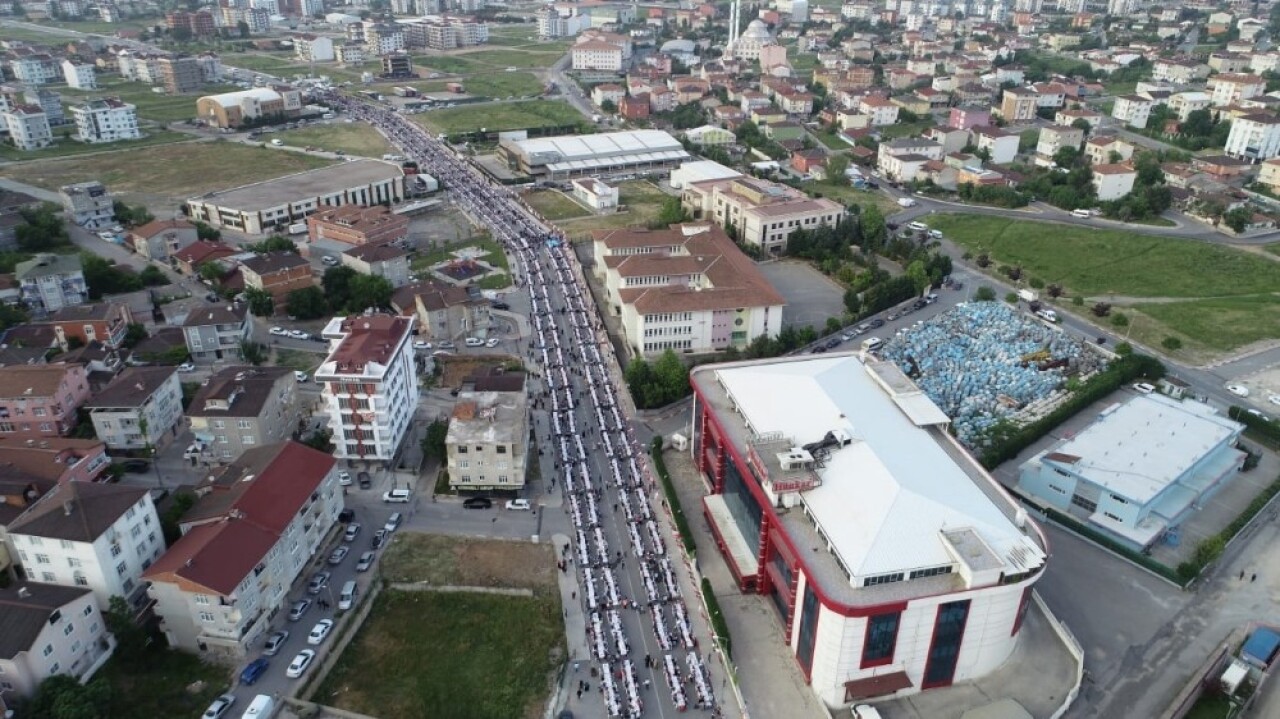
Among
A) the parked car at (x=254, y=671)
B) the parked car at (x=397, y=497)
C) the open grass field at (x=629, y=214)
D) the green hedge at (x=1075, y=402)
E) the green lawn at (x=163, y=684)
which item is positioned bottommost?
the green lawn at (x=163, y=684)

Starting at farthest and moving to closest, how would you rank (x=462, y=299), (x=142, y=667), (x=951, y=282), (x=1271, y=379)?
(x=951, y=282), (x=462, y=299), (x=1271, y=379), (x=142, y=667)

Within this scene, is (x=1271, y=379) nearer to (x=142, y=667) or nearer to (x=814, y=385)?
(x=814, y=385)

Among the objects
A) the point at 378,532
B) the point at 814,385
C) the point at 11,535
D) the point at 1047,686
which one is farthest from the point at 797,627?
the point at 11,535

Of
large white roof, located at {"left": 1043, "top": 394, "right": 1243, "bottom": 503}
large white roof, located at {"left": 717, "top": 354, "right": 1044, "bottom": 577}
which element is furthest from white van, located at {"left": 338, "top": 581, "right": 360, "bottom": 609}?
large white roof, located at {"left": 1043, "top": 394, "right": 1243, "bottom": 503}

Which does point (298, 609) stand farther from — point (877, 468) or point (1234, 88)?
point (1234, 88)

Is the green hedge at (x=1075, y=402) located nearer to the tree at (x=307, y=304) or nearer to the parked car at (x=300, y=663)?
the parked car at (x=300, y=663)

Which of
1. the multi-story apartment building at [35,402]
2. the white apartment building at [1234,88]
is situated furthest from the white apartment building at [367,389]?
the white apartment building at [1234,88]
